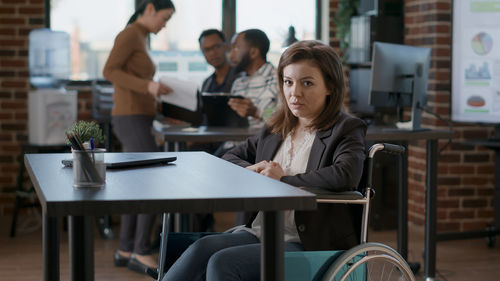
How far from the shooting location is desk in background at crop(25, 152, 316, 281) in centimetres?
135

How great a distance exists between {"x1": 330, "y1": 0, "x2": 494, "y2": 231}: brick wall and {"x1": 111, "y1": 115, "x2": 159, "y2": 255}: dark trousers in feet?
6.45

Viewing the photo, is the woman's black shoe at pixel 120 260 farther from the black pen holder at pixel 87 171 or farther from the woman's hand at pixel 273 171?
the black pen holder at pixel 87 171

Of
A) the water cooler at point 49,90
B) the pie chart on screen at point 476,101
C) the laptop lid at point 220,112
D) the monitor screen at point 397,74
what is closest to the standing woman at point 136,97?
the laptop lid at point 220,112

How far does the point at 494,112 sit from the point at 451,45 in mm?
492

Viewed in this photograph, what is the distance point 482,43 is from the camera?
4.32 m

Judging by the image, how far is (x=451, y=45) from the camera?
4.34 m

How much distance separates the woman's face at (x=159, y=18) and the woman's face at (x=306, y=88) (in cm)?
177

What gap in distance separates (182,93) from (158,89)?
0.12 meters

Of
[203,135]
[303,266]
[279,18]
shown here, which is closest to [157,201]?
[303,266]

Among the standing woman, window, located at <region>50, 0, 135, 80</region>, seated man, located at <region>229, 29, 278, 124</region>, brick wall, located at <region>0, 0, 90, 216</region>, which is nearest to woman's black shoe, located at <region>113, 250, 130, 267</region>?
the standing woman

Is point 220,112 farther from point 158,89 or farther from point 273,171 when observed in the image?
point 273,171

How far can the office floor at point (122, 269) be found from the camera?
3.58 meters

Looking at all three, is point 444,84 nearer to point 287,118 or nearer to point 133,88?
point 133,88

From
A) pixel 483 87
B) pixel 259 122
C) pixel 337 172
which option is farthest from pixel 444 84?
pixel 337 172
